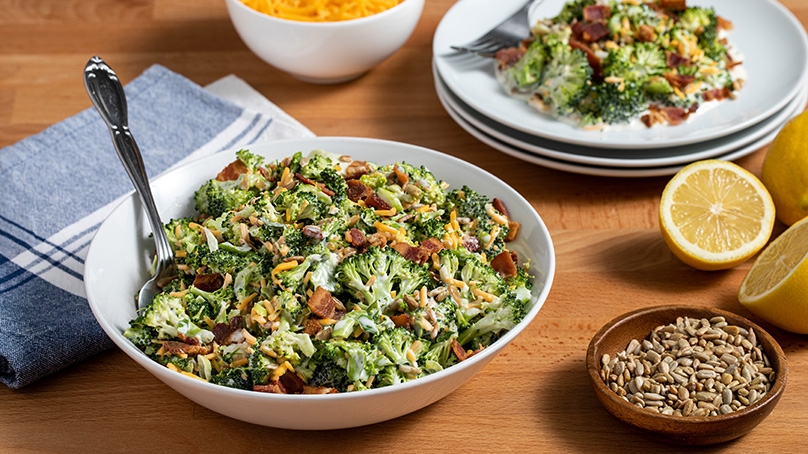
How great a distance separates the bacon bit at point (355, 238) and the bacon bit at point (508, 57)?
3.80 feet

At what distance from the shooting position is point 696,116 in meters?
2.70

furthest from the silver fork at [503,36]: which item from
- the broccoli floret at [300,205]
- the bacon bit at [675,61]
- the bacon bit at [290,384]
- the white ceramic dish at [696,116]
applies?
the bacon bit at [290,384]

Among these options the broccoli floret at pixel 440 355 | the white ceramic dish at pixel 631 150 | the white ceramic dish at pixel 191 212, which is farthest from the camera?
the white ceramic dish at pixel 631 150

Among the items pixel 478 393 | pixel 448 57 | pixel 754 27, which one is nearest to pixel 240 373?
pixel 478 393

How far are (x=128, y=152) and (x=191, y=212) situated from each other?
24 centimetres

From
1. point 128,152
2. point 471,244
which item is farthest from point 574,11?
point 128,152

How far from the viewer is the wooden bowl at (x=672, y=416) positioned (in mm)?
1765

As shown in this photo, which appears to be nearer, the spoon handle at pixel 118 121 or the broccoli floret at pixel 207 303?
the broccoli floret at pixel 207 303

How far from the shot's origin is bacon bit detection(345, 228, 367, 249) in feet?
6.45

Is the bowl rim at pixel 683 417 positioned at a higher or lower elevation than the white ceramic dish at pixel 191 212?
lower

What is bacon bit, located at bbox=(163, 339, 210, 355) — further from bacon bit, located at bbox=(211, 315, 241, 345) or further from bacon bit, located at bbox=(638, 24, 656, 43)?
bacon bit, located at bbox=(638, 24, 656, 43)

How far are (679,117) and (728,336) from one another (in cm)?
90

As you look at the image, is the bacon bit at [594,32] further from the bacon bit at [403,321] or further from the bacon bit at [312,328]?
the bacon bit at [312,328]

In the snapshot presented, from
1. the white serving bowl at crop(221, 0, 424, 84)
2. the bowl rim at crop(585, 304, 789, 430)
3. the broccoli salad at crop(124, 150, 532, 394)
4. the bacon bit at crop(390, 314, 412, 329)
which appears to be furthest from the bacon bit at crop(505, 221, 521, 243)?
the white serving bowl at crop(221, 0, 424, 84)
